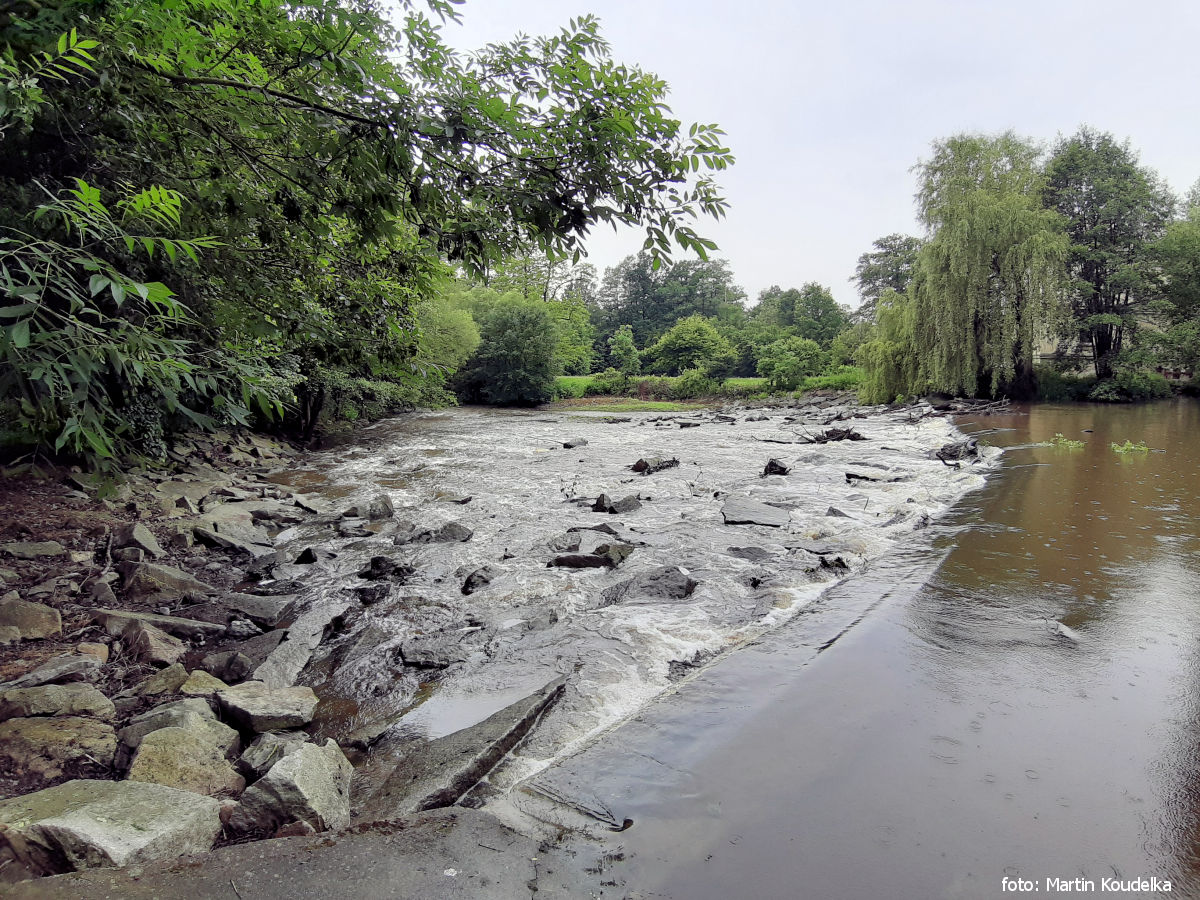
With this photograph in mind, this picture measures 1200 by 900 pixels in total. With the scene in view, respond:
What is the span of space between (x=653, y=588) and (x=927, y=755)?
3.14 metres

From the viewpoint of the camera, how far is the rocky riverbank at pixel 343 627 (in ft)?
9.34

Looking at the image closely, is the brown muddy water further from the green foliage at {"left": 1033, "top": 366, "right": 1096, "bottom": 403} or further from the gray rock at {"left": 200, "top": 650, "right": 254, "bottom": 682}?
the green foliage at {"left": 1033, "top": 366, "right": 1096, "bottom": 403}

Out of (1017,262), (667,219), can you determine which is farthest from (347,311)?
(1017,262)

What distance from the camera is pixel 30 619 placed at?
15.2 ft

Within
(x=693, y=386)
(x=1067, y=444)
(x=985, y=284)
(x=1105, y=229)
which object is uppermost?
(x=1105, y=229)

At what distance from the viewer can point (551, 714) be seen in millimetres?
3764

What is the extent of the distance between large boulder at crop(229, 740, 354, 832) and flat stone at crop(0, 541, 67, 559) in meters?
5.70

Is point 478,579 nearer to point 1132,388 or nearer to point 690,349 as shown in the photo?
point 1132,388

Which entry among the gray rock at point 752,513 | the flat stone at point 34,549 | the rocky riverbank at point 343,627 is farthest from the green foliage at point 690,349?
the flat stone at point 34,549

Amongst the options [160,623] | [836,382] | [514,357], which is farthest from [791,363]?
[160,623]

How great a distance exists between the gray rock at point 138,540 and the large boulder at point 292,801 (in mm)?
5451

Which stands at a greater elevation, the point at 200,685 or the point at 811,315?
the point at 811,315

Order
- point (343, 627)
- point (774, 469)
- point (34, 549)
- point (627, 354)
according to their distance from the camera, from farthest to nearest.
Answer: point (627, 354), point (774, 469), point (34, 549), point (343, 627)

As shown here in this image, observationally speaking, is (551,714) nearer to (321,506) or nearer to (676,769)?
(676,769)
